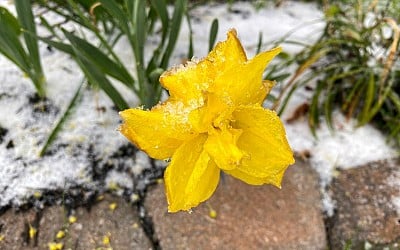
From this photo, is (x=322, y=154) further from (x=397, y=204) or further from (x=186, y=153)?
(x=186, y=153)

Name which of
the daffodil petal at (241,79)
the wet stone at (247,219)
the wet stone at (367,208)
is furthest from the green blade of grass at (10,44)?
the wet stone at (367,208)

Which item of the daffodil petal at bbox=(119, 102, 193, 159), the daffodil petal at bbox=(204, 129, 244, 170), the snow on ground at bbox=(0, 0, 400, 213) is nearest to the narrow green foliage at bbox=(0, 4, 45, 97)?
the snow on ground at bbox=(0, 0, 400, 213)

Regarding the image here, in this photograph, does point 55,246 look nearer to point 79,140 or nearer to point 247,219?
point 79,140

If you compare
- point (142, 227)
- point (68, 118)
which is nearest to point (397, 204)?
point (142, 227)

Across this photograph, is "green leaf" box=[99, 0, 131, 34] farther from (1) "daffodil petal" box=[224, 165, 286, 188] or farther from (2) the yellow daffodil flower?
(1) "daffodil petal" box=[224, 165, 286, 188]

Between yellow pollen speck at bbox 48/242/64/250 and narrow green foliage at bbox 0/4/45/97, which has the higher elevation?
narrow green foliage at bbox 0/4/45/97

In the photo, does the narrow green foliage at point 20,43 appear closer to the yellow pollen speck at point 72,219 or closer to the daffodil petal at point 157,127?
the yellow pollen speck at point 72,219

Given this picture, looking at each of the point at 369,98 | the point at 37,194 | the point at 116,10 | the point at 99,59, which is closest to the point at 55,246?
the point at 37,194
